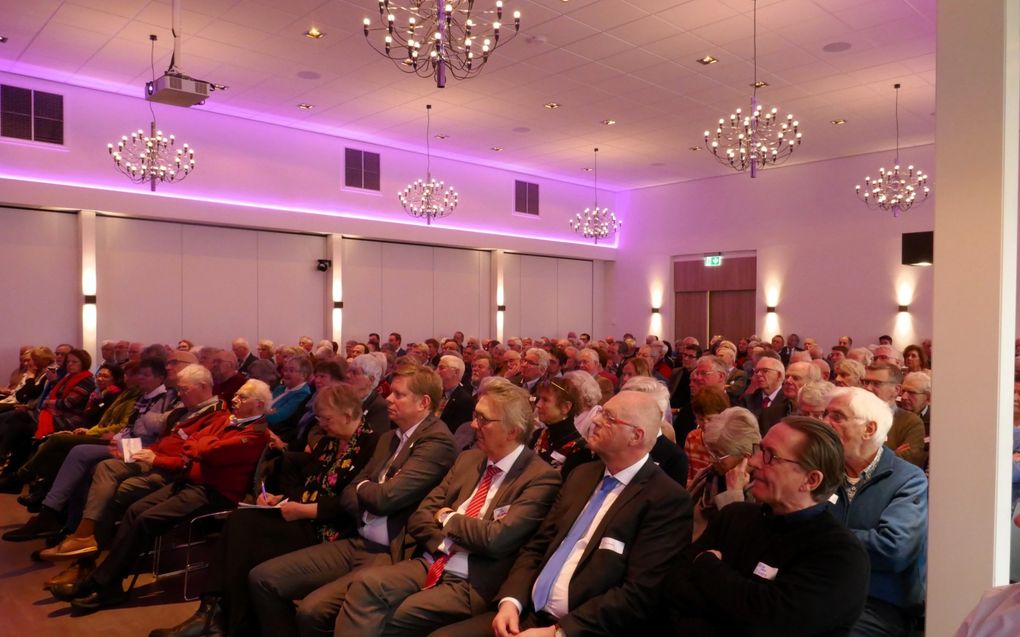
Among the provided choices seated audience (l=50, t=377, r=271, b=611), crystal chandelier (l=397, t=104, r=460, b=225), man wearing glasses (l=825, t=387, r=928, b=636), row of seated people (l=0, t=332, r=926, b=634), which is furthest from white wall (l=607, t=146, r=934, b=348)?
seated audience (l=50, t=377, r=271, b=611)

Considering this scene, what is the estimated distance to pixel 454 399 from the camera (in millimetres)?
5742

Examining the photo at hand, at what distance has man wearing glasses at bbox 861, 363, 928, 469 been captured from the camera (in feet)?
12.8

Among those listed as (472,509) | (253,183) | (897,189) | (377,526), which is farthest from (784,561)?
(897,189)

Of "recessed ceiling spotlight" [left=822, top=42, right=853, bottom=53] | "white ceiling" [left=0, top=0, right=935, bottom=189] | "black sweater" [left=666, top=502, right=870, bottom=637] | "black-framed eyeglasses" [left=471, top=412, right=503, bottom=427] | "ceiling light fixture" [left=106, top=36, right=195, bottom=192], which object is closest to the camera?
"black sweater" [left=666, top=502, right=870, bottom=637]

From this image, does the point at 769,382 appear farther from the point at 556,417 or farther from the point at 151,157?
the point at 151,157

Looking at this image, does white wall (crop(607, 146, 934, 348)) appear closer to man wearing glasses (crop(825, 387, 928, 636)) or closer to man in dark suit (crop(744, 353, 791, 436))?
man in dark suit (crop(744, 353, 791, 436))

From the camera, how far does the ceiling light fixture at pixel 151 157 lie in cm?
967

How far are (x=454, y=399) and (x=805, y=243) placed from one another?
11.2 meters

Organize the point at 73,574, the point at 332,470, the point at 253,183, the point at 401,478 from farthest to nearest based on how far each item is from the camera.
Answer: the point at 253,183 → the point at 73,574 → the point at 332,470 → the point at 401,478

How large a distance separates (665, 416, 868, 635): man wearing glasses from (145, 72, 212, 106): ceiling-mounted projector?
5.22 meters

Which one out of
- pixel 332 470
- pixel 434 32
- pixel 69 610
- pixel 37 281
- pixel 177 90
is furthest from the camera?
pixel 37 281

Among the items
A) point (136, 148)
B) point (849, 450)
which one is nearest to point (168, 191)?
point (136, 148)

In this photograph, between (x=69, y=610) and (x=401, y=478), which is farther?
(x=69, y=610)

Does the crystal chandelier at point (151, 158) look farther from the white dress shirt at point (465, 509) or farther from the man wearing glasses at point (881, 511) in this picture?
the man wearing glasses at point (881, 511)
